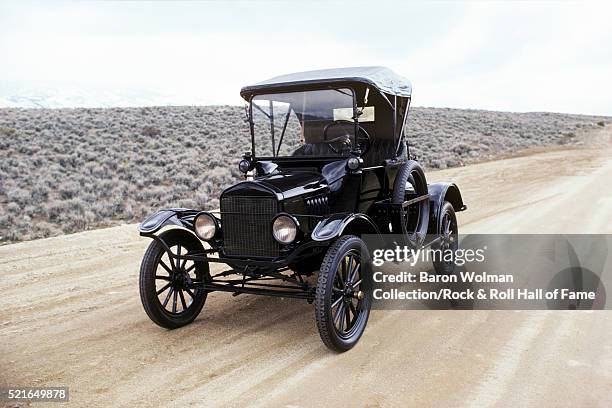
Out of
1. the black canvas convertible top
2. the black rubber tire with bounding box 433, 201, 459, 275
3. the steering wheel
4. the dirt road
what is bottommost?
the dirt road

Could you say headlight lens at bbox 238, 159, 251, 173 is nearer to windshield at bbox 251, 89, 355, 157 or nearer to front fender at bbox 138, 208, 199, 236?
windshield at bbox 251, 89, 355, 157

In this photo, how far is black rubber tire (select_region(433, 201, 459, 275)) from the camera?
710 centimetres

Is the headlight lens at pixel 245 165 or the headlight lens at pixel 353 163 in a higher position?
the headlight lens at pixel 353 163

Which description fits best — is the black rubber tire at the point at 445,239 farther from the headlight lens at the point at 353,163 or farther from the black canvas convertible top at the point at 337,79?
the headlight lens at the point at 353,163

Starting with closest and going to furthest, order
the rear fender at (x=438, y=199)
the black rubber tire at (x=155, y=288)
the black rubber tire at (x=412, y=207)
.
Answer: the black rubber tire at (x=155, y=288), the black rubber tire at (x=412, y=207), the rear fender at (x=438, y=199)

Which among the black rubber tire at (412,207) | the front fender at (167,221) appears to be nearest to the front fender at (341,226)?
the black rubber tire at (412,207)

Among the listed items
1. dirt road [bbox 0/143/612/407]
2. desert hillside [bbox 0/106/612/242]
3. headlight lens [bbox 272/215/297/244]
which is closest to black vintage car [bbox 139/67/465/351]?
headlight lens [bbox 272/215/297/244]

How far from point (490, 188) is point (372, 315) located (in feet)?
34.8

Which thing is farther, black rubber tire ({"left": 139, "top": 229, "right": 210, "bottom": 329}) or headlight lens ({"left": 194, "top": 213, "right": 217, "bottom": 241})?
headlight lens ({"left": 194, "top": 213, "right": 217, "bottom": 241})

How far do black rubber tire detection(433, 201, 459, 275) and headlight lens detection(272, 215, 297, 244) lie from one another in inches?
114

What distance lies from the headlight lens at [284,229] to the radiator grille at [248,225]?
4.1 inches

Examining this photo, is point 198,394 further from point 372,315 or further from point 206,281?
point 372,315

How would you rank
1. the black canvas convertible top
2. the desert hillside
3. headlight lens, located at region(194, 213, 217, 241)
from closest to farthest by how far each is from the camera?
headlight lens, located at region(194, 213, 217, 241)
the black canvas convertible top
the desert hillside

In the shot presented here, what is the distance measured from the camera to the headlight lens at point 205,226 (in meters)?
5.34
